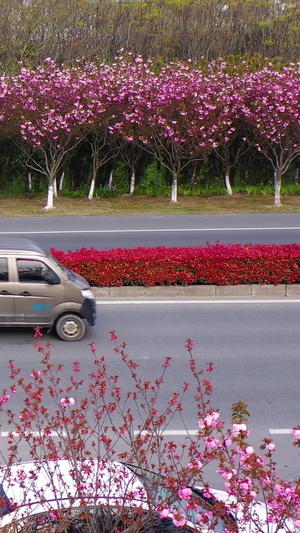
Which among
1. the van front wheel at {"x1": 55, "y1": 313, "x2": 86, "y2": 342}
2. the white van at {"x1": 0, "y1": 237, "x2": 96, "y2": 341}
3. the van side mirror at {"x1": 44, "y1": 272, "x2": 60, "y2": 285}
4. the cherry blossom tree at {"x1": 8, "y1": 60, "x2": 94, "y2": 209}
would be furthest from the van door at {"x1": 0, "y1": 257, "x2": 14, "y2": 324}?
the cherry blossom tree at {"x1": 8, "y1": 60, "x2": 94, "y2": 209}

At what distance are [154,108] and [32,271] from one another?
1830 cm

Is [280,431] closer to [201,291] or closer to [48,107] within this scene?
[201,291]

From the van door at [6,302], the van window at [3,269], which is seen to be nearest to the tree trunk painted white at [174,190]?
the van window at [3,269]

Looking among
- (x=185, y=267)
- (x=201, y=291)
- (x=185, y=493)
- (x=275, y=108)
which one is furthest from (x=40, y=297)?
(x=275, y=108)

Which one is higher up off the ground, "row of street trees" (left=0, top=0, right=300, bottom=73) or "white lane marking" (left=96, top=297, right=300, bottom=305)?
"row of street trees" (left=0, top=0, right=300, bottom=73)

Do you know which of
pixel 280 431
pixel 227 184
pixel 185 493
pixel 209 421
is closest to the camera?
pixel 185 493

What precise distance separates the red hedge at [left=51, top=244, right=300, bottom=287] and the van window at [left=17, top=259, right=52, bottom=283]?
261 cm

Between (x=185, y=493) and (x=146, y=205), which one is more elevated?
(x=146, y=205)

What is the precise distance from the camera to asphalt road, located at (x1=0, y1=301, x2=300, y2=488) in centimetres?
899

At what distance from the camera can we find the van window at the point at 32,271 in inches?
462

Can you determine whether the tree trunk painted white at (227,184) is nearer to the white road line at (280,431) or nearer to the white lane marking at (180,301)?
the white lane marking at (180,301)

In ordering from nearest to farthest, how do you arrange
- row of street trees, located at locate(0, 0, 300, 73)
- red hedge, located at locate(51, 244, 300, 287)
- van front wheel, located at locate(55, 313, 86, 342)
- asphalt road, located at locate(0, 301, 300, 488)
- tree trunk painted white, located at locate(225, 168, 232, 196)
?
asphalt road, located at locate(0, 301, 300, 488) < van front wheel, located at locate(55, 313, 86, 342) < red hedge, located at locate(51, 244, 300, 287) < tree trunk painted white, located at locate(225, 168, 232, 196) < row of street trees, located at locate(0, 0, 300, 73)

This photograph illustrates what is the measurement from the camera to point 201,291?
1459cm

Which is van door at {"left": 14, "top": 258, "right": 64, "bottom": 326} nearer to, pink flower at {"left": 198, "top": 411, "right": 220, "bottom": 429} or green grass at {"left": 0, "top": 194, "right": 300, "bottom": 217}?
pink flower at {"left": 198, "top": 411, "right": 220, "bottom": 429}
